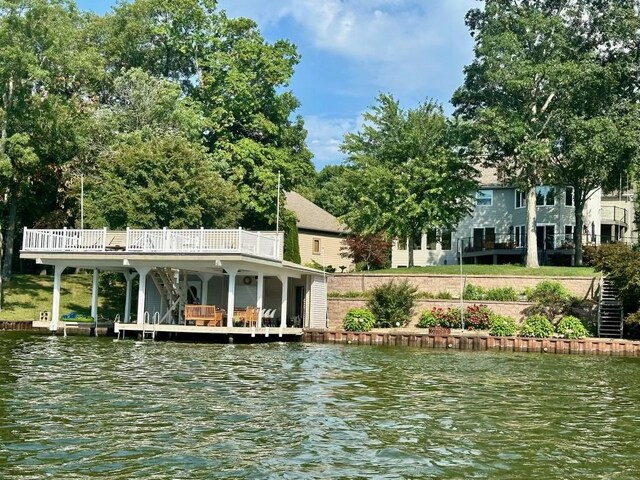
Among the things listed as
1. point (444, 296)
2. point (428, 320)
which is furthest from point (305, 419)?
point (444, 296)

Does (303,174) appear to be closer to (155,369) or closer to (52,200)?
(52,200)

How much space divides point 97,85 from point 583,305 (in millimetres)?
34763

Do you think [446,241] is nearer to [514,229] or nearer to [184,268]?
[514,229]

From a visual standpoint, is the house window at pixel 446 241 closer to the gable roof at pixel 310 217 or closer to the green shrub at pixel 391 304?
the gable roof at pixel 310 217

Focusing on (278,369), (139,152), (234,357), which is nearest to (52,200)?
(139,152)

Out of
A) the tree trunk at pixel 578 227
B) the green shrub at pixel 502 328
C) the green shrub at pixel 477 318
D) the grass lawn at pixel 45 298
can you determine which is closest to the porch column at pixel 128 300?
the grass lawn at pixel 45 298

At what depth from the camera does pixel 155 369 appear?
75.8 ft

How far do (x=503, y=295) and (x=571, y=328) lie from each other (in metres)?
5.42

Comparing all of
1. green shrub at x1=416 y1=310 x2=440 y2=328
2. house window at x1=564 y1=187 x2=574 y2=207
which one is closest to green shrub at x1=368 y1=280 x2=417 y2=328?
green shrub at x1=416 y1=310 x2=440 y2=328

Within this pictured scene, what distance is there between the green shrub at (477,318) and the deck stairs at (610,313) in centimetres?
543

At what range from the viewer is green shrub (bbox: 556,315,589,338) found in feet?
124

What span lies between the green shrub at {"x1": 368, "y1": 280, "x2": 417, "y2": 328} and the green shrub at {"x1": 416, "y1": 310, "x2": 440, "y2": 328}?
35.4 inches

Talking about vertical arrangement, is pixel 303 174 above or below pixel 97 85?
below

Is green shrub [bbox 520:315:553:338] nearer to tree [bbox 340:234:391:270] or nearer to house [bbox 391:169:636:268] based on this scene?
house [bbox 391:169:636:268]
